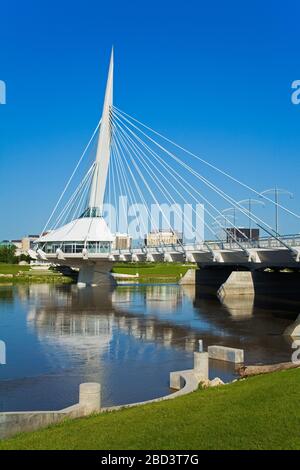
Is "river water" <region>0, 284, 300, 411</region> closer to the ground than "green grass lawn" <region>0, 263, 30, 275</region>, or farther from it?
closer to the ground

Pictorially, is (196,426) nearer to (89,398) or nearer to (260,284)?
(89,398)

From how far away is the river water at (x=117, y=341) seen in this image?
17156mm

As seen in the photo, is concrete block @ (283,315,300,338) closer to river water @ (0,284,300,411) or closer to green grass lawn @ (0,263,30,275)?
river water @ (0,284,300,411)

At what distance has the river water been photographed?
17156mm

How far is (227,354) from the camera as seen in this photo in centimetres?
2109

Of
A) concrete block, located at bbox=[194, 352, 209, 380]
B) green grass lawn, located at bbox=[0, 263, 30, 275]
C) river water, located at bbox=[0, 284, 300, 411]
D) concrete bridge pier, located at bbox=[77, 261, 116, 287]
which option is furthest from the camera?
green grass lawn, located at bbox=[0, 263, 30, 275]

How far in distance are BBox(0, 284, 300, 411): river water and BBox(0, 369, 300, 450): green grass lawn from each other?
5015 mm

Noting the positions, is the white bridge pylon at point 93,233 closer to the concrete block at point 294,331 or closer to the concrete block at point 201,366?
the concrete block at point 294,331

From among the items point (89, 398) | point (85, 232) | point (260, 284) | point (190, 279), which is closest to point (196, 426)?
point (89, 398)

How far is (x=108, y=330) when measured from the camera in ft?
106

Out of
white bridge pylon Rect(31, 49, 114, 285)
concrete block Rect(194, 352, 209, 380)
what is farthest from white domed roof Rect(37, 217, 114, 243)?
concrete block Rect(194, 352, 209, 380)

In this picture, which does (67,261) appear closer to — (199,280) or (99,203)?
(99,203)

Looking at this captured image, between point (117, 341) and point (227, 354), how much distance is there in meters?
8.44

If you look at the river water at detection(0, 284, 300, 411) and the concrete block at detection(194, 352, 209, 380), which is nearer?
the concrete block at detection(194, 352, 209, 380)
